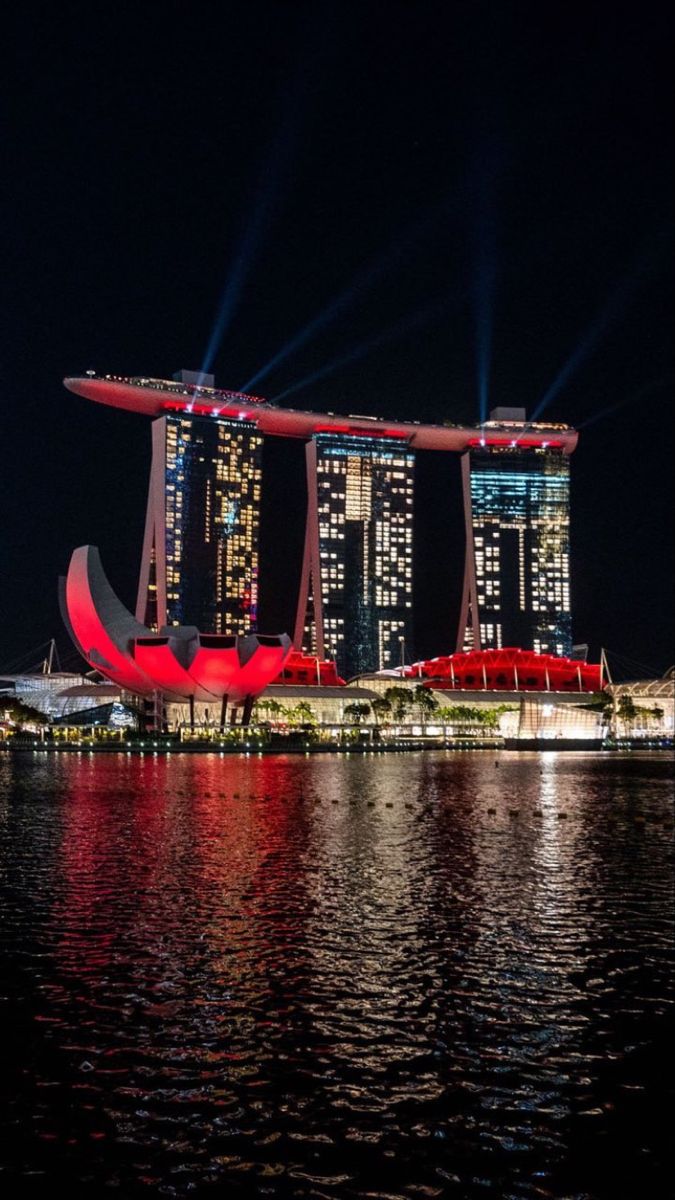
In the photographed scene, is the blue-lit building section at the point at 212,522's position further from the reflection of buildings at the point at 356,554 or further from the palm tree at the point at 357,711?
the palm tree at the point at 357,711

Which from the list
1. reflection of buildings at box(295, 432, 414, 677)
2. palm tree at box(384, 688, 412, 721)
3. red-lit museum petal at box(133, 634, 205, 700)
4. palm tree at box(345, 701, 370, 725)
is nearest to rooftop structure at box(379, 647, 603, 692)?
palm tree at box(384, 688, 412, 721)

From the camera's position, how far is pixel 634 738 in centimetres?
13838

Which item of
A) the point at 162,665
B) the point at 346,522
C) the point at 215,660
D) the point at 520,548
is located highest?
the point at 346,522

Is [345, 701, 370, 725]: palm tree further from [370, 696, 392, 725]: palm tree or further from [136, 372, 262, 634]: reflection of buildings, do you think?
[136, 372, 262, 634]: reflection of buildings

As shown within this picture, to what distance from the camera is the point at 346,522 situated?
588 feet

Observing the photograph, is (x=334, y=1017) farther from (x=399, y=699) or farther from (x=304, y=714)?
(x=399, y=699)

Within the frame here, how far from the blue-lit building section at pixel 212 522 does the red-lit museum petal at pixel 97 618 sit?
6961 centimetres

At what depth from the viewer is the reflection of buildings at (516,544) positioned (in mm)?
183375

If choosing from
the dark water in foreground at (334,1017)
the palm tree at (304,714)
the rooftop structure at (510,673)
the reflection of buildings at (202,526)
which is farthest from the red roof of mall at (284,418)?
the dark water in foreground at (334,1017)

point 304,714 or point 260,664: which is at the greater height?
point 260,664

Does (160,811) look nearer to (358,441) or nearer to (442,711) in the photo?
(442,711)

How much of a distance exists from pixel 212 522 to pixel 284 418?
22052 millimetres

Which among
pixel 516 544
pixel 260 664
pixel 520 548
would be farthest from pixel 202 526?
pixel 260 664

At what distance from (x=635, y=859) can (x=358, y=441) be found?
158436 mm
